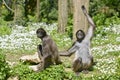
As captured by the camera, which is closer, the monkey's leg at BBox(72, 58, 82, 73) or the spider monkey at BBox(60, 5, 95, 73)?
the spider monkey at BBox(60, 5, 95, 73)

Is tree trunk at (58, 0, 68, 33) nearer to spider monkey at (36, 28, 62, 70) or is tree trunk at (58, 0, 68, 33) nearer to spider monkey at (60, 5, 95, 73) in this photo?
spider monkey at (36, 28, 62, 70)

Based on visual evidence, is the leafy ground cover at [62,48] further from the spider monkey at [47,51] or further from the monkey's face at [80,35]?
the monkey's face at [80,35]

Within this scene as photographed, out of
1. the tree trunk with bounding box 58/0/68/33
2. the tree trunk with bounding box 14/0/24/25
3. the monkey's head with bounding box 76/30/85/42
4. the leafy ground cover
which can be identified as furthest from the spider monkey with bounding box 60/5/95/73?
the tree trunk with bounding box 14/0/24/25

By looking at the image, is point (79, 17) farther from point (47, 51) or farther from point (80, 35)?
point (80, 35)

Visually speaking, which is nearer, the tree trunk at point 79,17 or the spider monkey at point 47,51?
the spider monkey at point 47,51

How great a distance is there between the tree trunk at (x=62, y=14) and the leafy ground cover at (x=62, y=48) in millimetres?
590

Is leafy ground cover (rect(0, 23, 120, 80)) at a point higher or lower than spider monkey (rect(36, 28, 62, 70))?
lower

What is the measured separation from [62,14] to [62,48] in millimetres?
6126

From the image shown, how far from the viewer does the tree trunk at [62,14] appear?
26156 millimetres

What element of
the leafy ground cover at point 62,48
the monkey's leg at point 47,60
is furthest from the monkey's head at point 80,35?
the monkey's leg at point 47,60

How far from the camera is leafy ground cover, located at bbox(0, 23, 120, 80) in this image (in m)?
10.4

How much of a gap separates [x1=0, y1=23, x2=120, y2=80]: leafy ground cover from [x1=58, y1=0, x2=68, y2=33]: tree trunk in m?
0.59

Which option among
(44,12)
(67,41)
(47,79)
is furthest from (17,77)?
(44,12)

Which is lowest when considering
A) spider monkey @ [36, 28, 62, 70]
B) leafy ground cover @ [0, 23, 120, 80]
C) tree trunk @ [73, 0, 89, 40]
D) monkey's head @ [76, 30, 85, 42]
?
leafy ground cover @ [0, 23, 120, 80]
